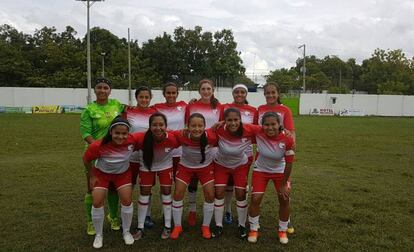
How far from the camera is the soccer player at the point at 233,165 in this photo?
5293 millimetres

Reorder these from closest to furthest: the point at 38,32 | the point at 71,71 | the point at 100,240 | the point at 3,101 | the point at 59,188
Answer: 1. the point at 100,240
2. the point at 59,188
3. the point at 3,101
4. the point at 71,71
5. the point at 38,32

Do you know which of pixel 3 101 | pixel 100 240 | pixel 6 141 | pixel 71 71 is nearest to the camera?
pixel 100 240

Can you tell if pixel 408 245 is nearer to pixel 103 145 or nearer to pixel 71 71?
pixel 103 145

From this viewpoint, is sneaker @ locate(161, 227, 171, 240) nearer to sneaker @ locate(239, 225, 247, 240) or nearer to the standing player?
sneaker @ locate(239, 225, 247, 240)

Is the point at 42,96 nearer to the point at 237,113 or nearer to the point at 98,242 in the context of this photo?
the point at 98,242

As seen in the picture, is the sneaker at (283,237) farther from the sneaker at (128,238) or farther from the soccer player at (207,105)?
the sneaker at (128,238)

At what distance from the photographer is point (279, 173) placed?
17.4 feet

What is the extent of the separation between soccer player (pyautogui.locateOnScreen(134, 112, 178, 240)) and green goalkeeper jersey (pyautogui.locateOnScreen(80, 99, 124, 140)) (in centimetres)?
60

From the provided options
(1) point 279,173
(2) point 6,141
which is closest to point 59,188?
(1) point 279,173

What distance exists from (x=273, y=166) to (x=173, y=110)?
1.56 meters

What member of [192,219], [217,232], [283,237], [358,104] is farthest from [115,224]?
[358,104]

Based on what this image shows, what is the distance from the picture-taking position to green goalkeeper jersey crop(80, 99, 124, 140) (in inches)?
207

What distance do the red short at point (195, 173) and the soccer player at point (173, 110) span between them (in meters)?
0.30

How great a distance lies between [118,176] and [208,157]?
1.17 meters
